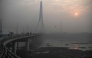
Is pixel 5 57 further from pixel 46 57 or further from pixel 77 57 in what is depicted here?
pixel 77 57

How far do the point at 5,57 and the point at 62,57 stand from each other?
62.3 feet

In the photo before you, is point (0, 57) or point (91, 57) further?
point (91, 57)

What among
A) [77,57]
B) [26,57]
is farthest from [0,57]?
[77,57]

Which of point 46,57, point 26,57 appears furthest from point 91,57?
point 26,57

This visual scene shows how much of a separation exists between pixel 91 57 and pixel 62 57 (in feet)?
17.6

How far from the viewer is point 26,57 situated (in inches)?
963

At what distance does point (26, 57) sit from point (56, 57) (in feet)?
16.5

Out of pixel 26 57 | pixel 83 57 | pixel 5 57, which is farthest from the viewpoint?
pixel 83 57

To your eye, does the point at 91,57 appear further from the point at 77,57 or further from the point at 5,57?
the point at 5,57

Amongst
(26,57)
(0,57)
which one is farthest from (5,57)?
(26,57)

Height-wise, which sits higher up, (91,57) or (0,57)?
(0,57)

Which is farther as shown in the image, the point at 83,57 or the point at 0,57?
the point at 83,57

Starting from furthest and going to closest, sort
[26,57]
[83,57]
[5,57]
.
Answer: [83,57], [26,57], [5,57]

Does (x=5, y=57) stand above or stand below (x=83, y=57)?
above
